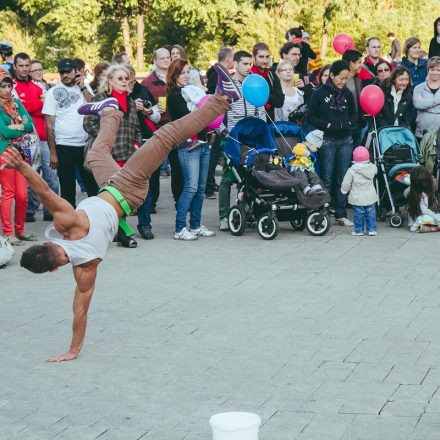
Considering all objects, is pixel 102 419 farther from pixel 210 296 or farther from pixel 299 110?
pixel 299 110

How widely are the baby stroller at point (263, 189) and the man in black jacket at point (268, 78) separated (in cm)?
65

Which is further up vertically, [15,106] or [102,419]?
[15,106]

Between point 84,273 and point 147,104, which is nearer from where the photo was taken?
point 84,273

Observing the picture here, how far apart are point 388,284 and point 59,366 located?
355cm

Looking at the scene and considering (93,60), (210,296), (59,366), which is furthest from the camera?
(93,60)

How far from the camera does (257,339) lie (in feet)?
25.7

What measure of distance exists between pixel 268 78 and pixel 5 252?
414cm

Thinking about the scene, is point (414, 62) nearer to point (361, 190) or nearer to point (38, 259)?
point (361, 190)

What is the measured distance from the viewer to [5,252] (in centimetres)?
1071

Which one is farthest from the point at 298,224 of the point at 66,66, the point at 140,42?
the point at 140,42

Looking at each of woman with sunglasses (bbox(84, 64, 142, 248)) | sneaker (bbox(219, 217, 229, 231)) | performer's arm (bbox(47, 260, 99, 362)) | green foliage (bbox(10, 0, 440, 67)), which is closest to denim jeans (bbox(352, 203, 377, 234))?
sneaker (bbox(219, 217, 229, 231))

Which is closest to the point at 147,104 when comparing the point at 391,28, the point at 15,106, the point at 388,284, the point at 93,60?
the point at 15,106

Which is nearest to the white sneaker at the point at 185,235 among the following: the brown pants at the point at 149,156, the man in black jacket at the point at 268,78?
the man in black jacket at the point at 268,78

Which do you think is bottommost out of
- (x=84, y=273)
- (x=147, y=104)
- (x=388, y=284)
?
(x=388, y=284)
